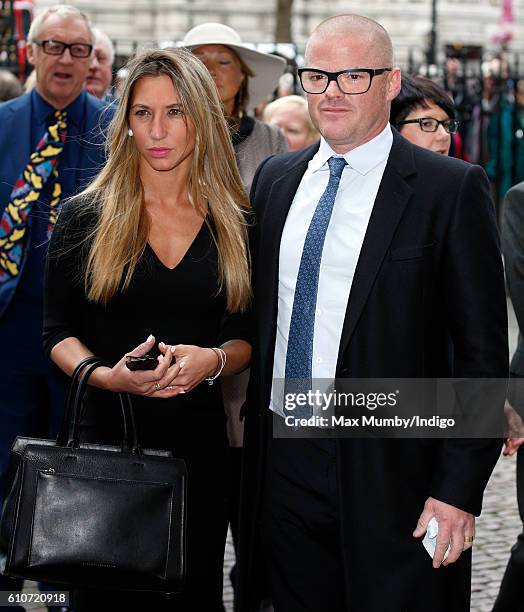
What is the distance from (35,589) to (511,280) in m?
2.54

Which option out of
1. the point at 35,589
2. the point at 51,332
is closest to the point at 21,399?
the point at 35,589

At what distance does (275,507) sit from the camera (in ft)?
11.6

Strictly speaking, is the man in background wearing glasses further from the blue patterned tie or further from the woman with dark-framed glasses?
the blue patterned tie

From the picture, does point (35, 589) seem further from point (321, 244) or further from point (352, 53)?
point (352, 53)

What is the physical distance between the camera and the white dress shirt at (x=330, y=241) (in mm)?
3400

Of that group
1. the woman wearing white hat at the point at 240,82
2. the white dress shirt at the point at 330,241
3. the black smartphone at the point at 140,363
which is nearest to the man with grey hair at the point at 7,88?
the woman wearing white hat at the point at 240,82

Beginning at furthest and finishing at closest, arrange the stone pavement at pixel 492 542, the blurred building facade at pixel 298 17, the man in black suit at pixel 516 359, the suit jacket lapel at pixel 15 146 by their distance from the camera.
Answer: the blurred building facade at pixel 298 17
the stone pavement at pixel 492 542
the suit jacket lapel at pixel 15 146
the man in black suit at pixel 516 359

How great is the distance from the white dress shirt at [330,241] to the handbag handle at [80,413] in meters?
0.46

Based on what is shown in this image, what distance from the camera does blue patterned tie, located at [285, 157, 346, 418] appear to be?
11.3 ft

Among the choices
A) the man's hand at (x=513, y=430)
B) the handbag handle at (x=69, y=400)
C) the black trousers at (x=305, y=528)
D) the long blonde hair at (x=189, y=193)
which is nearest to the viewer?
the handbag handle at (x=69, y=400)

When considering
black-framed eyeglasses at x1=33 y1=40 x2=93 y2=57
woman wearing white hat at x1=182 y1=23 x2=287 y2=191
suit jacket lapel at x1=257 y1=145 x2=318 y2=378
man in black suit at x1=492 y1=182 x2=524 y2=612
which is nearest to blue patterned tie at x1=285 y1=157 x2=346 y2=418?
suit jacket lapel at x1=257 y1=145 x2=318 y2=378

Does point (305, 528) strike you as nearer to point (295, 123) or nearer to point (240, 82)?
point (240, 82)

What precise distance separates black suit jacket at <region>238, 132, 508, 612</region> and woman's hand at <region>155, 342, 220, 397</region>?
1.34ft

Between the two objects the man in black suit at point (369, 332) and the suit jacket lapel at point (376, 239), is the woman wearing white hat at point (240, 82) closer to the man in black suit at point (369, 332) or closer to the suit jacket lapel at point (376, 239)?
the man in black suit at point (369, 332)
